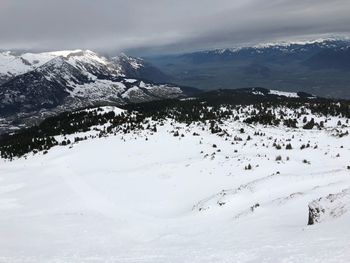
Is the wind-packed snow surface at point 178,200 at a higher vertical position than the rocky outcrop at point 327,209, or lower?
lower

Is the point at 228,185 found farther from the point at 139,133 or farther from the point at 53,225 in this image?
the point at 139,133

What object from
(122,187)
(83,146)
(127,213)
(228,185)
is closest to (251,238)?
(127,213)

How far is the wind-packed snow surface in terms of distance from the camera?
59.1 feet

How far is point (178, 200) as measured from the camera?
32.9m

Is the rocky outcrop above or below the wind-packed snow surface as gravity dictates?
above

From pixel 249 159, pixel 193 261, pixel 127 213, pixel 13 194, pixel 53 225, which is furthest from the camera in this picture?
pixel 249 159

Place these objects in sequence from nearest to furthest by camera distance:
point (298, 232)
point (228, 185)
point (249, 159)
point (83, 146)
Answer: point (298, 232)
point (228, 185)
point (249, 159)
point (83, 146)

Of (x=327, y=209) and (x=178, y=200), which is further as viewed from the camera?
(x=178, y=200)

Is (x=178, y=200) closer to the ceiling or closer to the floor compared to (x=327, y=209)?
closer to the floor

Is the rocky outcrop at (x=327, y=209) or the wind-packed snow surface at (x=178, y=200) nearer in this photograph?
the wind-packed snow surface at (x=178, y=200)

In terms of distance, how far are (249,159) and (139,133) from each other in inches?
940

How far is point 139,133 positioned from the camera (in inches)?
2400

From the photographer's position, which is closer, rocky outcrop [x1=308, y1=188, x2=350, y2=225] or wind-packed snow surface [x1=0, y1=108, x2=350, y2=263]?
wind-packed snow surface [x1=0, y1=108, x2=350, y2=263]

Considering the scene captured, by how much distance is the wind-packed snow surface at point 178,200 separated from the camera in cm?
1800
